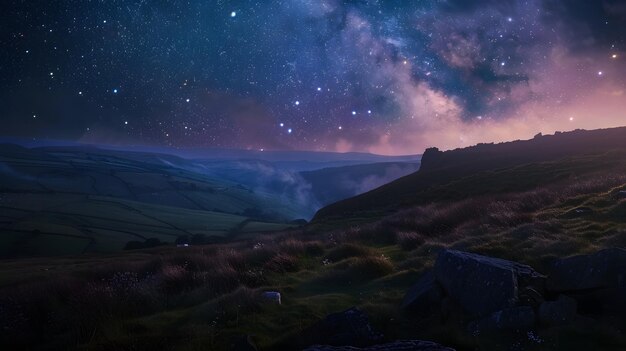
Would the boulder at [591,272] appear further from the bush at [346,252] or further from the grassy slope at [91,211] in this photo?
the grassy slope at [91,211]

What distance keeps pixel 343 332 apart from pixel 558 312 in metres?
4.70

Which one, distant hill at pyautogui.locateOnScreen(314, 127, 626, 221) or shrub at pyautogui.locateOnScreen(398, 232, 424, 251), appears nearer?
shrub at pyautogui.locateOnScreen(398, 232, 424, 251)

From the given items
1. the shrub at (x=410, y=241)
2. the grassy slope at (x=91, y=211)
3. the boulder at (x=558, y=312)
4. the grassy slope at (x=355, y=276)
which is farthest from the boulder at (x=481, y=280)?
the grassy slope at (x=91, y=211)

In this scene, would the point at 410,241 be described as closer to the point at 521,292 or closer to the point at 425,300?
the point at 425,300

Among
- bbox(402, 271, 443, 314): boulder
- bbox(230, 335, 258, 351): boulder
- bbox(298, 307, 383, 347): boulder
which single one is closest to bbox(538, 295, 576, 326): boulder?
bbox(402, 271, 443, 314): boulder

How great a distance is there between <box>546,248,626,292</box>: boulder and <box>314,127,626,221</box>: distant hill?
29.2m

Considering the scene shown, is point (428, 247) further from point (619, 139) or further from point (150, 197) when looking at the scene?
point (150, 197)

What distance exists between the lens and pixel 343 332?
26.1 ft

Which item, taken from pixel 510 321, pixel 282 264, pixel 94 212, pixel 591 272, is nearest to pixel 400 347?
pixel 510 321

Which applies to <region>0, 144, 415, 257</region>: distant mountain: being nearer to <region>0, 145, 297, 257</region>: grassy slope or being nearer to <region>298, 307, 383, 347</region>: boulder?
<region>0, 145, 297, 257</region>: grassy slope

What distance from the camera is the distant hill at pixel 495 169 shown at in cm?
4009

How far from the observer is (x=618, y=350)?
6879 millimetres

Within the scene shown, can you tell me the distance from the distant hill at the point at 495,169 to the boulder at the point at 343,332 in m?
32.8

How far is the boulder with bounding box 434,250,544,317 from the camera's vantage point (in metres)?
8.55
